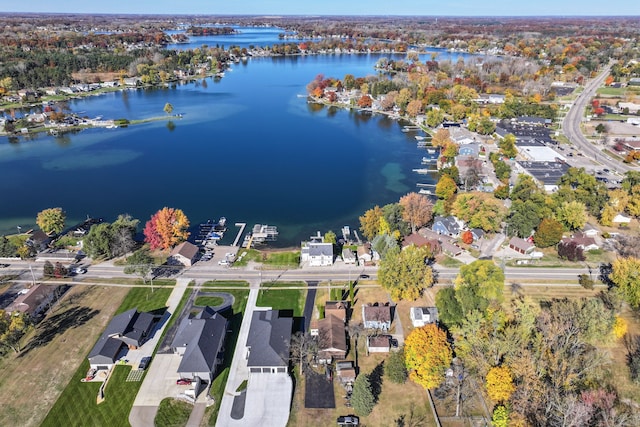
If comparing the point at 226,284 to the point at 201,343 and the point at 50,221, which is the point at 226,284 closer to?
the point at 201,343

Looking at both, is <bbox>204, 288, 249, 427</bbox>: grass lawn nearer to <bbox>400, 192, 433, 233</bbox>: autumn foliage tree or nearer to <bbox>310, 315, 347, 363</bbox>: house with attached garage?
<bbox>310, 315, 347, 363</bbox>: house with attached garage

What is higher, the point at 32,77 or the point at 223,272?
the point at 32,77

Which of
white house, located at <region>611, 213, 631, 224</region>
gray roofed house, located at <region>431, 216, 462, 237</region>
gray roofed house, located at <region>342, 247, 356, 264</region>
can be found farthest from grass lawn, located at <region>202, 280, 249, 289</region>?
white house, located at <region>611, 213, 631, 224</region>

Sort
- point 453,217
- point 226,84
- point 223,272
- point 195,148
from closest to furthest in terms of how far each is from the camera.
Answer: point 223,272, point 453,217, point 195,148, point 226,84

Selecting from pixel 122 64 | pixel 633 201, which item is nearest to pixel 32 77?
pixel 122 64

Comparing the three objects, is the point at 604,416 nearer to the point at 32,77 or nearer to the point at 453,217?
the point at 453,217

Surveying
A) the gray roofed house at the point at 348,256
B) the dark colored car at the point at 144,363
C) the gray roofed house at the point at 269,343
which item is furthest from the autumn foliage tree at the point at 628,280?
the dark colored car at the point at 144,363
